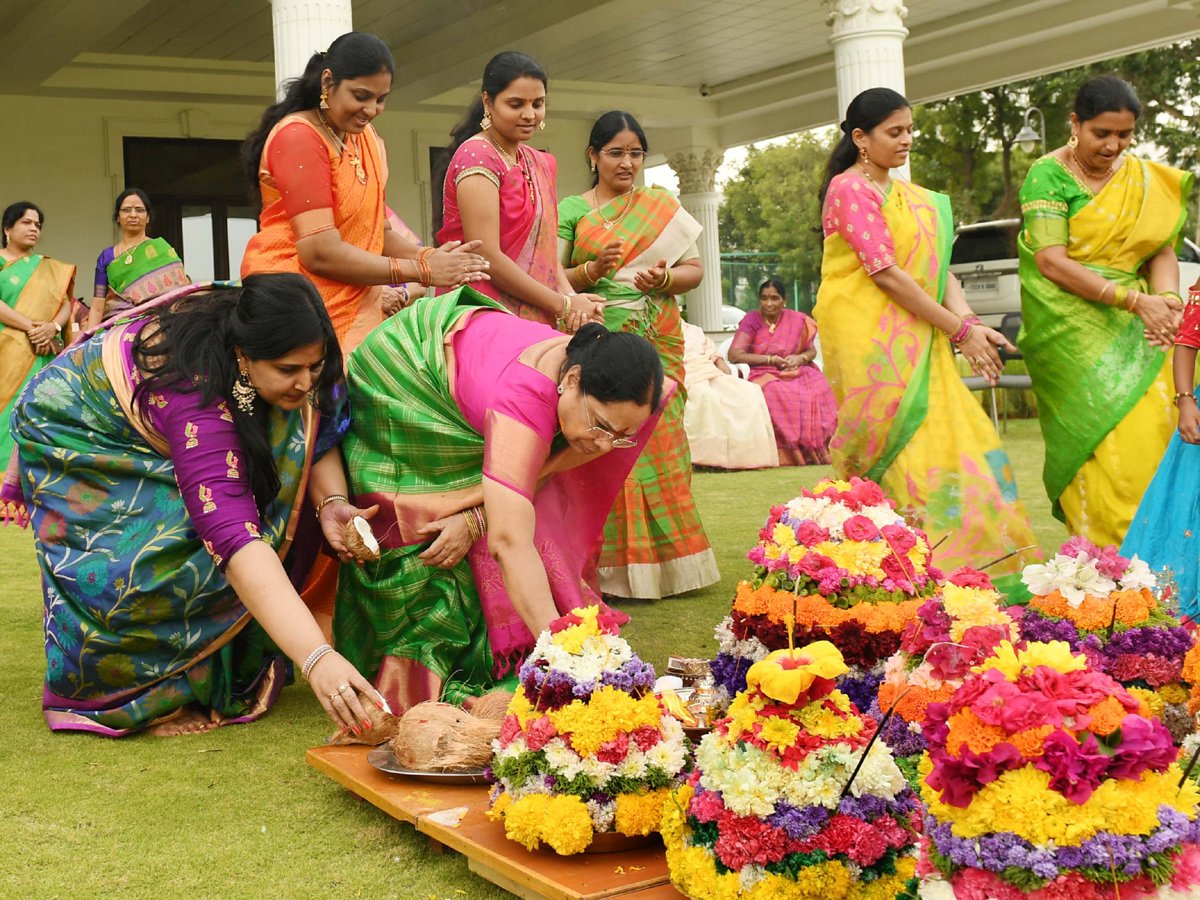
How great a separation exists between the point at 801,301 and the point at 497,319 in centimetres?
3149

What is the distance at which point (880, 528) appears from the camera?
2.92 metres

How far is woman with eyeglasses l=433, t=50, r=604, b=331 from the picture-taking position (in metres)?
3.99

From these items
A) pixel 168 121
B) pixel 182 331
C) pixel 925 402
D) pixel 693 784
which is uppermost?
pixel 168 121

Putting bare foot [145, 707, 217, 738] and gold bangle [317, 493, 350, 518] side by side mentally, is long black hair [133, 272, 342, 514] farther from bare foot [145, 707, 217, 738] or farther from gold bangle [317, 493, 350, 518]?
bare foot [145, 707, 217, 738]

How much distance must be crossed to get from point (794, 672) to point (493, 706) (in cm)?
109

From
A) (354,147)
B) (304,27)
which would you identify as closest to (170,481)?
(354,147)

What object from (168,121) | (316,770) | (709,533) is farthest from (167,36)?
(316,770)

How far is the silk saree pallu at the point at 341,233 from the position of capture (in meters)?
3.81

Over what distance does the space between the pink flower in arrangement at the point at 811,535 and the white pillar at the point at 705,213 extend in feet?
44.9

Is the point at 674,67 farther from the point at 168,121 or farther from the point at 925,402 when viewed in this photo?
the point at 925,402

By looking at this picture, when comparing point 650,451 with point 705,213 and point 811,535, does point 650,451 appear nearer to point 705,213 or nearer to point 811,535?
point 811,535

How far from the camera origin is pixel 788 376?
10398mm

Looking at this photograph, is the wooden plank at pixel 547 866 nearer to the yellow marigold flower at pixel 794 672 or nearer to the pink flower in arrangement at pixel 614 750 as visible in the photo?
the pink flower in arrangement at pixel 614 750

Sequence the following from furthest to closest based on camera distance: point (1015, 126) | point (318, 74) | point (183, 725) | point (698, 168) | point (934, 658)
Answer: point (1015, 126), point (698, 168), point (318, 74), point (183, 725), point (934, 658)
